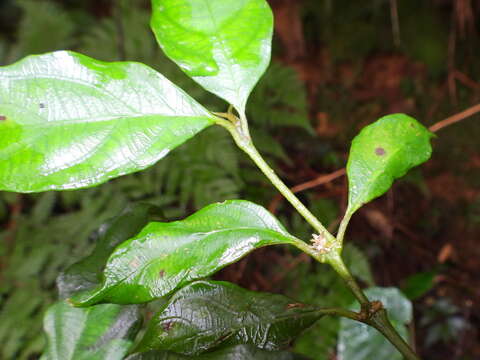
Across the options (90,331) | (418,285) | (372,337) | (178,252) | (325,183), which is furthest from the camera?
(325,183)

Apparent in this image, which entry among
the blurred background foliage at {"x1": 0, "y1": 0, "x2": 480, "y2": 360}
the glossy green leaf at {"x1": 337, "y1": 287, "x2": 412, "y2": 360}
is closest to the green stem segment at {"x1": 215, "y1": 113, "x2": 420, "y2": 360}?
the glossy green leaf at {"x1": 337, "y1": 287, "x2": 412, "y2": 360}

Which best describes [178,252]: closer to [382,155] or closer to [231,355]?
[231,355]

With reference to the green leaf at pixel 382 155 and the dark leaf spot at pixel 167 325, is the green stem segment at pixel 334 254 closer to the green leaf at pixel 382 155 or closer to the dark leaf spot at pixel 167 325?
the green leaf at pixel 382 155

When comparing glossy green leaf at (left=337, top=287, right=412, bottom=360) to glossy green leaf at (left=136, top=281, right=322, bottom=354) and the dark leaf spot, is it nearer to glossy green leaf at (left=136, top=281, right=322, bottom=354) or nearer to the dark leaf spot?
glossy green leaf at (left=136, top=281, right=322, bottom=354)

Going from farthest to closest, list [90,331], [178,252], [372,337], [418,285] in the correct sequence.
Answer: [418,285] < [372,337] < [90,331] < [178,252]

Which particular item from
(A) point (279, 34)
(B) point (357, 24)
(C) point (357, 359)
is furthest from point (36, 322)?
(B) point (357, 24)

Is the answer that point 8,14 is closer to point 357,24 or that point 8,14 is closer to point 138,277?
point 357,24

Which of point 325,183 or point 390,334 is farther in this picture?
point 325,183

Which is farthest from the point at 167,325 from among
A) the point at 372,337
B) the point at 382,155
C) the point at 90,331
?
the point at 372,337
